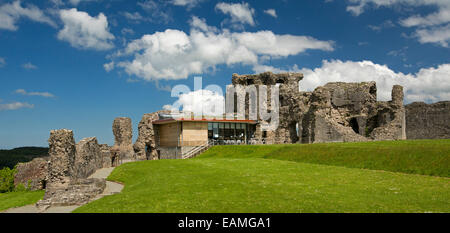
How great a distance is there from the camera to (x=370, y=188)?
49.9ft

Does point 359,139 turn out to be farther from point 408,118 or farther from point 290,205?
point 290,205

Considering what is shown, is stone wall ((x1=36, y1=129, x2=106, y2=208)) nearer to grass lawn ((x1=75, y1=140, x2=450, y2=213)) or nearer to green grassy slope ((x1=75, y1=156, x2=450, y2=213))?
grass lawn ((x1=75, y1=140, x2=450, y2=213))

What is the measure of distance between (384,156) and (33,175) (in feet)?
97.0

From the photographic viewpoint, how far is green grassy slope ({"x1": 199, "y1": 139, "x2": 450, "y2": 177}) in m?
19.8

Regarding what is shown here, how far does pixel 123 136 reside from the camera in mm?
54281

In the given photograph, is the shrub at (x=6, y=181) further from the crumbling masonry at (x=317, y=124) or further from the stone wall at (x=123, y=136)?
the stone wall at (x=123, y=136)

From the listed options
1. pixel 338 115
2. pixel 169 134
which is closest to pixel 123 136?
pixel 169 134

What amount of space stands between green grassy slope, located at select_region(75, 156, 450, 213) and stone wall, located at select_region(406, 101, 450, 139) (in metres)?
29.4

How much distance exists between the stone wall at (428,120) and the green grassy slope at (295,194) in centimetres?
2939

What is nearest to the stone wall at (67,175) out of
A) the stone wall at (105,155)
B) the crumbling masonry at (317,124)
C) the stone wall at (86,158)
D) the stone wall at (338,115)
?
the stone wall at (86,158)
